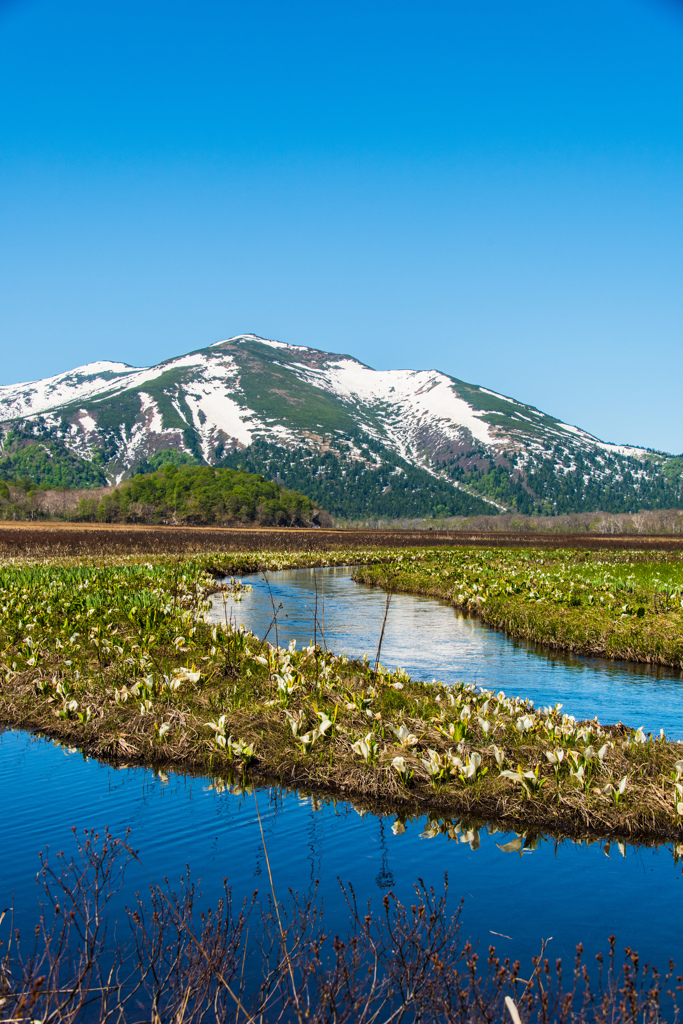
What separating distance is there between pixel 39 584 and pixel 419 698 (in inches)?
741

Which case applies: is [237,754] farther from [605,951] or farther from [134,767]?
[605,951]

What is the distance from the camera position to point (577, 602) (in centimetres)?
2617

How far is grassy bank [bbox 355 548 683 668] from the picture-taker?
21000 mm

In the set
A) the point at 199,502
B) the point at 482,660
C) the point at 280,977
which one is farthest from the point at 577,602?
the point at 199,502

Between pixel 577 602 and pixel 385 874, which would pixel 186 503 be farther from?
pixel 385 874

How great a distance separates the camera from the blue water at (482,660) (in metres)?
15.5

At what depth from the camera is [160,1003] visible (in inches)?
215

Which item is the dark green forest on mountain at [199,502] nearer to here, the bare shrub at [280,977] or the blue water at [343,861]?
the blue water at [343,861]

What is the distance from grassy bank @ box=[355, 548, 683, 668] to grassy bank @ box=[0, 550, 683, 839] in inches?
369

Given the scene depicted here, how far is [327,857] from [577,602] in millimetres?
19884

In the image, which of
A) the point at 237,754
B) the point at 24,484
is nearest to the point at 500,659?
the point at 237,754

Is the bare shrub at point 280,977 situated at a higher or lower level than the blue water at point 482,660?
higher

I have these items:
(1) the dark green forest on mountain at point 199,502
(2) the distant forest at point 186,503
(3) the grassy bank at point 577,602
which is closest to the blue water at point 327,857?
(3) the grassy bank at point 577,602

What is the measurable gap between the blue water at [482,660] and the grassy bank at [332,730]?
3.26 metres
